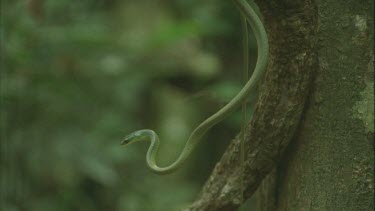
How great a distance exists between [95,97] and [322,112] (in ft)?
6.98

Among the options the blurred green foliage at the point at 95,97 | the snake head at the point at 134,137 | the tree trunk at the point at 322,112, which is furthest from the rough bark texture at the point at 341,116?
the blurred green foliage at the point at 95,97

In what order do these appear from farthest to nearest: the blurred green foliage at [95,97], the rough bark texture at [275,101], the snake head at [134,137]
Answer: the blurred green foliage at [95,97], the snake head at [134,137], the rough bark texture at [275,101]

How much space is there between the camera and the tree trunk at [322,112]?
1.36 m

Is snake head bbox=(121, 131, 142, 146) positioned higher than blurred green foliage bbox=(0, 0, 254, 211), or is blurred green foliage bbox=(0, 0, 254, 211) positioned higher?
snake head bbox=(121, 131, 142, 146)

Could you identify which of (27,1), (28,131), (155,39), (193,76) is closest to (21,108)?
(28,131)

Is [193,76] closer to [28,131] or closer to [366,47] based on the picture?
[28,131]

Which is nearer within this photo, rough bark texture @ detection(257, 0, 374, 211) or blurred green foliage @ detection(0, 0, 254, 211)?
rough bark texture @ detection(257, 0, 374, 211)

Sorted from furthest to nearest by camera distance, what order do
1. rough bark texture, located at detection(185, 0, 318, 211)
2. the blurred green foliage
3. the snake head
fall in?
the blurred green foliage → the snake head → rough bark texture, located at detection(185, 0, 318, 211)

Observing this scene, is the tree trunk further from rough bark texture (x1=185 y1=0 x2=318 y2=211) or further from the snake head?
the snake head

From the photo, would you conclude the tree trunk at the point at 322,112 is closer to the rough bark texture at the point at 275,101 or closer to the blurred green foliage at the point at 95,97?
the rough bark texture at the point at 275,101

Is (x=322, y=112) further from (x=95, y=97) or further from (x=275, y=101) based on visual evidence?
(x=95, y=97)

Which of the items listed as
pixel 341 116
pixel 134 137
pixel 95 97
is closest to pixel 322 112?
pixel 341 116

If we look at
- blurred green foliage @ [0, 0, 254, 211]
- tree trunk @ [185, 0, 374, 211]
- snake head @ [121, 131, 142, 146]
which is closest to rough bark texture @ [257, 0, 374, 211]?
tree trunk @ [185, 0, 374, 211]

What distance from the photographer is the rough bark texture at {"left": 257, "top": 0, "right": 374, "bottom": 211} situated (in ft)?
4.47
